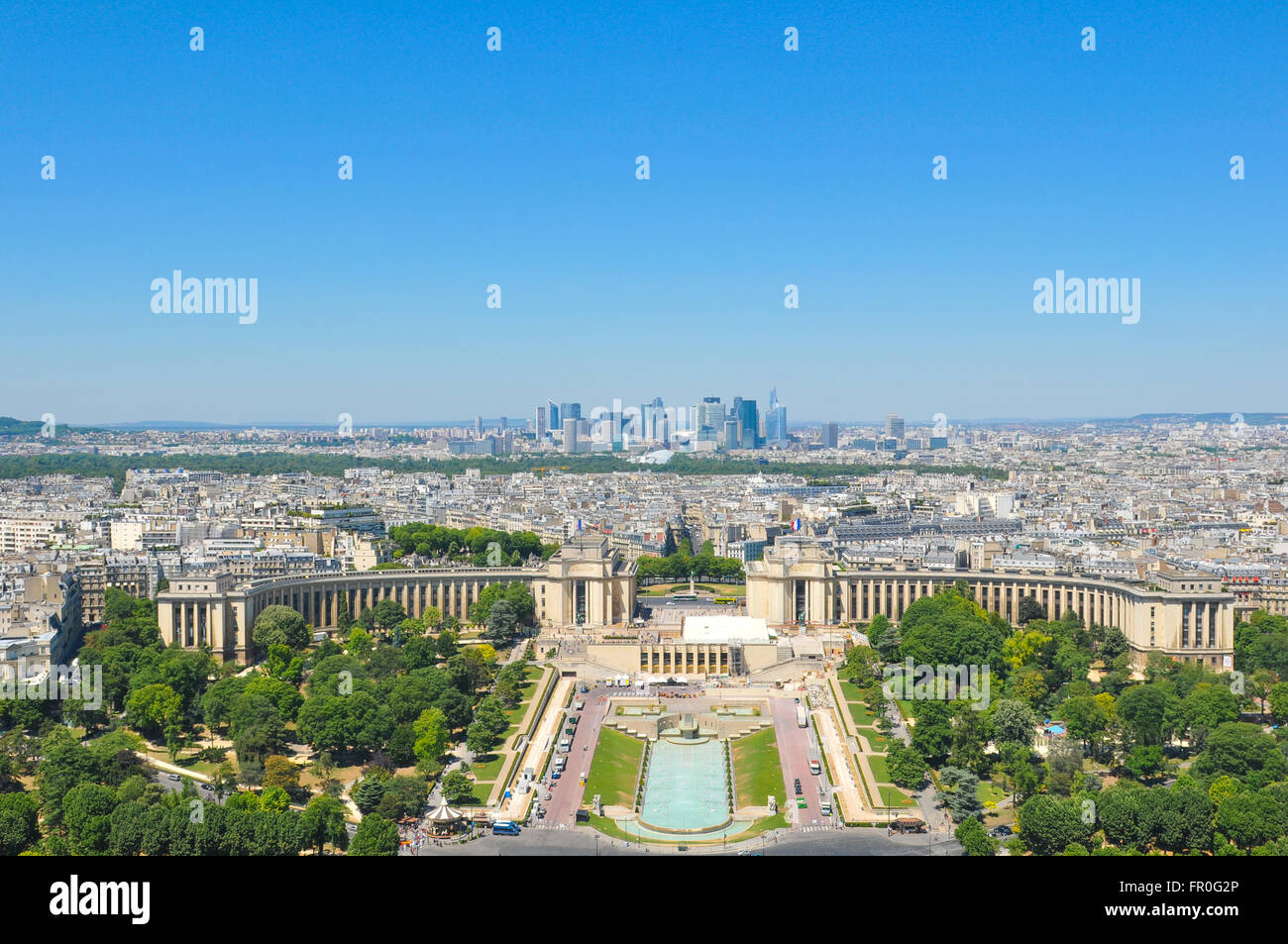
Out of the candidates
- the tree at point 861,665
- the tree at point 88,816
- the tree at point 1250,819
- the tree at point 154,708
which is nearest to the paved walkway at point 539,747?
the tree at point 88,816

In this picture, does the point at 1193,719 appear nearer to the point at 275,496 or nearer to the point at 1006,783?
the point at 1006,783

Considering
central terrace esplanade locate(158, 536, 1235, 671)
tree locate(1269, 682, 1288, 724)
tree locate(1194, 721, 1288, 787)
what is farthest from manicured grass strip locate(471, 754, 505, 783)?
tree locate(1269, 682, 1288, 724)

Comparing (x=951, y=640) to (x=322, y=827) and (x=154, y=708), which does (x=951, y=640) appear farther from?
(x=154, y=708)

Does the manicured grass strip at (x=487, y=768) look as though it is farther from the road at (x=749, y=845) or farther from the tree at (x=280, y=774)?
the tree at (x=280, y=774)
